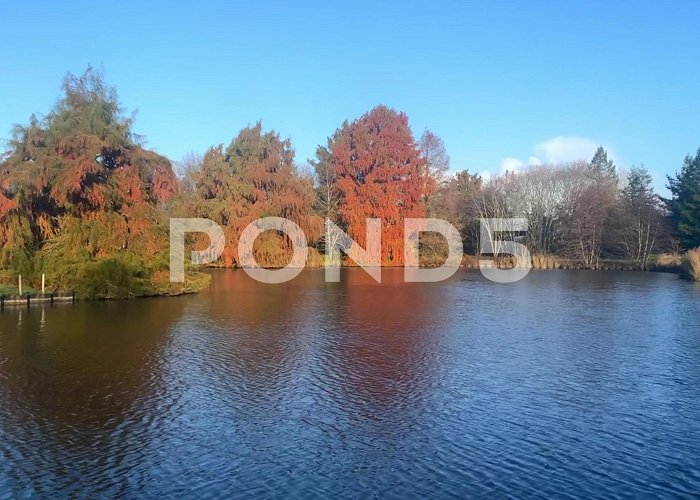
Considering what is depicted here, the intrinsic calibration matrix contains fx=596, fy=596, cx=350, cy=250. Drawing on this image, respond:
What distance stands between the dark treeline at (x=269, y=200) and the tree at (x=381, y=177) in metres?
0.10

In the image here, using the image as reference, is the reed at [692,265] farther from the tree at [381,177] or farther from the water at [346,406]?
the tree at [381,177]

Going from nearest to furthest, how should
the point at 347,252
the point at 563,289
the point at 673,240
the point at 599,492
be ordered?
the point at 599,492, the point at 563,289, the point at 673,240, the point at 347,252

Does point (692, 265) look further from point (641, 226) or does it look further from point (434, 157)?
point (434, 157)

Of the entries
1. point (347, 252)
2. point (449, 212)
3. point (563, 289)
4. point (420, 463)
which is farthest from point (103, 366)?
point (449, 212)

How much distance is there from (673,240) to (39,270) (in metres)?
39.2

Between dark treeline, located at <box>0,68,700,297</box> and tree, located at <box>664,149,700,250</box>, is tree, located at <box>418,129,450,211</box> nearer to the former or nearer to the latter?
dark treeline, located at <box>0,68,700,297</box>

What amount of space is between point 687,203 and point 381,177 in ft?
67.5

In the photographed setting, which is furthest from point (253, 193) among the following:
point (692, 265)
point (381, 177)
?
point (692, 265)

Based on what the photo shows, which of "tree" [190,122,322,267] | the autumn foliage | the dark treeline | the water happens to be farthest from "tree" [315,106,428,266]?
the water

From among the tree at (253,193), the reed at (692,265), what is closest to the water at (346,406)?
the reed at (692,265)

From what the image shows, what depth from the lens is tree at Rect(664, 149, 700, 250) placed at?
38.8 meters

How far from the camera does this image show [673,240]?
41.3m

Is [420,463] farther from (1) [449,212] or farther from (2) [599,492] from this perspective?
(1) [449,212]

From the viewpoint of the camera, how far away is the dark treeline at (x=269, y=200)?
798 inches
